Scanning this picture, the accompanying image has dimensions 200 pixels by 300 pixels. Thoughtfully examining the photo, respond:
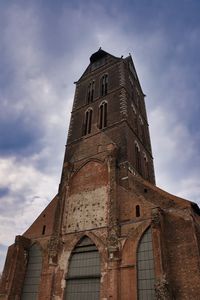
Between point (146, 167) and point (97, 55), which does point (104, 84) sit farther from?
point (146, 167)

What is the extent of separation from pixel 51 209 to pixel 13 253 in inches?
170

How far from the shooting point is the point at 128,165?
61.8ft

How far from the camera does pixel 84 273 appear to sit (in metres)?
15.6

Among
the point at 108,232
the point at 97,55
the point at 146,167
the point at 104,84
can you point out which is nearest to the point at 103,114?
the point at 104,84

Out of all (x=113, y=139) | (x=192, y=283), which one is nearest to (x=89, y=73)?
(x=113, y=139)

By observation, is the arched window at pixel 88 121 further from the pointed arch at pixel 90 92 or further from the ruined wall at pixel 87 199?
the ruined wall at pixel 87 199

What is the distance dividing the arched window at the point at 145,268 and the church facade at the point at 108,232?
0.05 metres

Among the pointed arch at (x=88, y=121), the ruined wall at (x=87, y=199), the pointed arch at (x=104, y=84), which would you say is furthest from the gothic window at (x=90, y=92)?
the ruined wall at (x=87, y=199)

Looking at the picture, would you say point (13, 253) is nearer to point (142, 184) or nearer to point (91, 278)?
point (91, 278)

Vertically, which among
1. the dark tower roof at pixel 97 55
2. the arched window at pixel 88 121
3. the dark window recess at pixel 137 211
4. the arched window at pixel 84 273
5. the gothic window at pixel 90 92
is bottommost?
the arched window at pixel 84 273

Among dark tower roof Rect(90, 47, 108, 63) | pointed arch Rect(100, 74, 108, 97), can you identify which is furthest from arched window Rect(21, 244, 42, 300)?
dark tower roof Rect(90, 47, 108, 63)

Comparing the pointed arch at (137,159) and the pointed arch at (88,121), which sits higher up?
the pointed arch at (88,121)

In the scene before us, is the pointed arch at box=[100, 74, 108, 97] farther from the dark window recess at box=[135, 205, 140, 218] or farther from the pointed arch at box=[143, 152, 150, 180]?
the dark window recess at box=[135, 205, 140, 218]

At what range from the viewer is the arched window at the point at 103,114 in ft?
79.7
